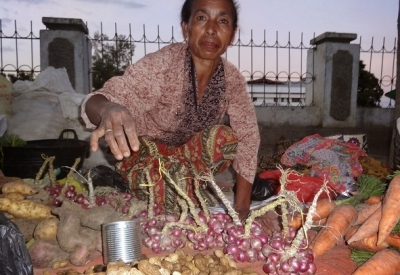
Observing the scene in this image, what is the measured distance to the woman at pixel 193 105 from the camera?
2264 mm

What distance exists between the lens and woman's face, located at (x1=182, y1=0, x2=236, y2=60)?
2.26 meters

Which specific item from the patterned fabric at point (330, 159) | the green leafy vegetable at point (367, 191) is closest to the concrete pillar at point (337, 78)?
the patterned fabric at point (330, 159)

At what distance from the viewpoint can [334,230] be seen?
2045 mm

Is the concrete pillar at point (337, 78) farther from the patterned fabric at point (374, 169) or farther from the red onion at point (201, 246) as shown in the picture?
the red onion at point (201, 246)

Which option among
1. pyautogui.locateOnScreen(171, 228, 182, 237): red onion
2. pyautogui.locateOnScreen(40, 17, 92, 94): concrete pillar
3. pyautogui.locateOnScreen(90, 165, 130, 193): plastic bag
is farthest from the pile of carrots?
pyautogui.locateOnScreen(40, 17, 92, 94): concrete pillar

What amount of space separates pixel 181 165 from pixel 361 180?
143cm

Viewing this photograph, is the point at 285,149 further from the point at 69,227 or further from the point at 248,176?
the point at 69,227

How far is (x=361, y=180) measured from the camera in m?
2.85

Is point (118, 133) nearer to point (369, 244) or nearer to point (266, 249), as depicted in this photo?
point (266, 249)

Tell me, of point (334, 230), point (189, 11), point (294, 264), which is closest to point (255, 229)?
point (294, 264)

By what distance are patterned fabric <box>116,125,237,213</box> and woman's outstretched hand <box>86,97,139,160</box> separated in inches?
42.2

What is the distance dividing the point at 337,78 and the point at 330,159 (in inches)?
171

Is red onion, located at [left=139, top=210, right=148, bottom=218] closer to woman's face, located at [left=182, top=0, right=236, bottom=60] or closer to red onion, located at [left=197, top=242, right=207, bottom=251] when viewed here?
red onion, located at [left=197, top=242, right=207, bottom=251]

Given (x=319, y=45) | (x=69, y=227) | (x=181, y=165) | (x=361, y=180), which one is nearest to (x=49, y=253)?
(x=69, y=227)
